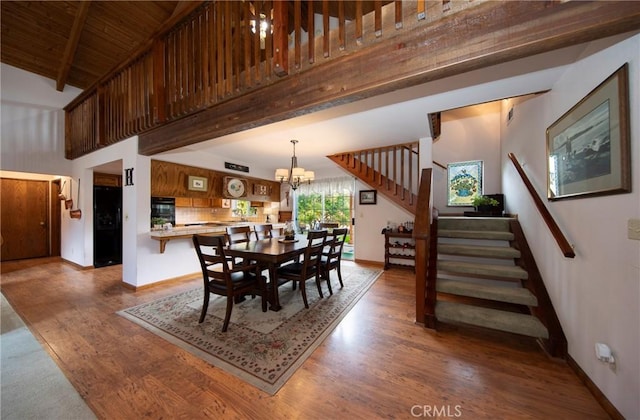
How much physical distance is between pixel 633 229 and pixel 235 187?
552cm

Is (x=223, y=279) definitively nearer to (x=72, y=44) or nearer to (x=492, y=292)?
(x=492, y=292)

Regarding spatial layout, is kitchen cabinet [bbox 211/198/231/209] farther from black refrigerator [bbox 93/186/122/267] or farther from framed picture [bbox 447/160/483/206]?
framed picture [bbox 447/160/483/206]

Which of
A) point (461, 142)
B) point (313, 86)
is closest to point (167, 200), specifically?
point (313, 86)

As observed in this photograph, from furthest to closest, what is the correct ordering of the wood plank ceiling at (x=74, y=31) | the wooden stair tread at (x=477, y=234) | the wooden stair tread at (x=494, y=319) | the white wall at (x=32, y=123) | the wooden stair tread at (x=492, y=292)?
the white wall at (x=32, y=123)
the wood plank ceiling at (x=74, y=31)
the wooden stair tread at (x=477, y=234)
the wooden stair tread at (x=492, y=292)
the wooden stair tread at (x=494, y=319)

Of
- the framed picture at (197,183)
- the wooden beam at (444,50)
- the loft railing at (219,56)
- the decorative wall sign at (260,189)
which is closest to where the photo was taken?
the wooden beam at (444,50)

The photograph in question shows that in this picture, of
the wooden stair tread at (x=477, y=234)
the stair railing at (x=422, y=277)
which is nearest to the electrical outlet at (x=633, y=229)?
the stair railing at (x=422, y=277)

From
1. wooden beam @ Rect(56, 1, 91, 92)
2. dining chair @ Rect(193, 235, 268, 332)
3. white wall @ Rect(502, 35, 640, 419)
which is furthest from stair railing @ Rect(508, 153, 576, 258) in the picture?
wooden beam @ Rect(56, 1, 91, 92)

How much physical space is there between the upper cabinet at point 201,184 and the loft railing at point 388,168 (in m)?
2.30

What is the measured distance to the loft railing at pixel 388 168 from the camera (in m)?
4.11

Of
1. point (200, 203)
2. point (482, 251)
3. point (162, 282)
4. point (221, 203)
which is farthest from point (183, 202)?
point (482, 251)

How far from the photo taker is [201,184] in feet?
15.0

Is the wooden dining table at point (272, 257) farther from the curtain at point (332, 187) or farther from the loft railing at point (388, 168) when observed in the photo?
the curtain at point (332, 187)

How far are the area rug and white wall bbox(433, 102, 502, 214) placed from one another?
3176 mm

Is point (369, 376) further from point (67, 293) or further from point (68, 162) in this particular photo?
point (68, 162)
